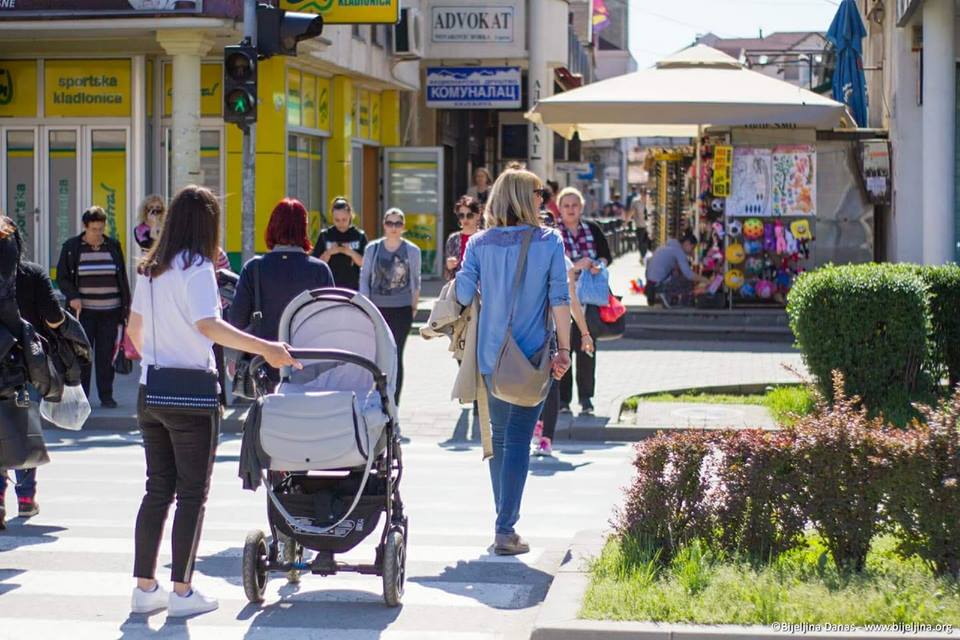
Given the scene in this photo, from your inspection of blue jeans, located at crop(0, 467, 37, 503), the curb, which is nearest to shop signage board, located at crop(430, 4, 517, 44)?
blue jeans, located at crop(0, 467, 37, 503)

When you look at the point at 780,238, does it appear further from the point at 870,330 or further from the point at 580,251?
the point at 870,330

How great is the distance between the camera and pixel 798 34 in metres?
85.4

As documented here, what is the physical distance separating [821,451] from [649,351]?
42.0 ft

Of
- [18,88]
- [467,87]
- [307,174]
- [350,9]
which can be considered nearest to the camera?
[350,9]

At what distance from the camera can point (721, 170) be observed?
70.8 feet

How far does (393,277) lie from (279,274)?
13.2ft

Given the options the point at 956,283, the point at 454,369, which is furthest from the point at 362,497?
the point at 454,369

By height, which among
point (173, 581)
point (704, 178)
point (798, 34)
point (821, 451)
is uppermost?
point (798, 34)

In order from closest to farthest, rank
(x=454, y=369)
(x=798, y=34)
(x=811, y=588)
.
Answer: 1. (x=811, y=588)
2. (x=454, y=369)
3. (x=798, y=34)

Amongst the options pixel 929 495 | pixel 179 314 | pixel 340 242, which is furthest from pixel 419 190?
pixel 929 495

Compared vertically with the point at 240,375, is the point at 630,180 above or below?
above

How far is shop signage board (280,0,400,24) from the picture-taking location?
63.4 ft

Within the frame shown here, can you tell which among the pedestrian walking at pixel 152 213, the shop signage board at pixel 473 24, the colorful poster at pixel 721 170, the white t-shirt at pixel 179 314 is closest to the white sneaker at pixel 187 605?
the white t-shirt at pixel 179 314

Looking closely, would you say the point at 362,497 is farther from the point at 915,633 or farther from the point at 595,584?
the point at 915,633
